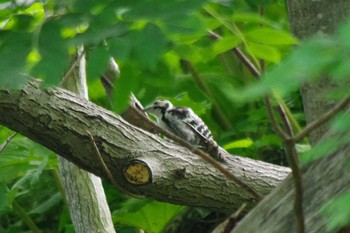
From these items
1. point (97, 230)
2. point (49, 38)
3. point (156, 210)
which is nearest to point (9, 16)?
point (49, 38)

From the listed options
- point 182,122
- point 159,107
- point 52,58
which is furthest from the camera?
point 159,107

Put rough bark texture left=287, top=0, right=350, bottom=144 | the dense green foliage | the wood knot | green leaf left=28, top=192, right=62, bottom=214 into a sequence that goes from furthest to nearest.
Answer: green leaf left=28, top=192, right=62, bottom=214 < the wood knot < rough bark texture left=287, top=0, right=350, bottom=144 < the dense green foliage

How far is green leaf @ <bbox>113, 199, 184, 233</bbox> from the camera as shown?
4039 millimetres

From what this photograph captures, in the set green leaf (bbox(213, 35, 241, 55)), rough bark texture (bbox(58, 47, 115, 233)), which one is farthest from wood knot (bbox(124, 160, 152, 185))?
green leaf (bbox(213, 35, 241, 55))

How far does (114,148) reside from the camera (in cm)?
297

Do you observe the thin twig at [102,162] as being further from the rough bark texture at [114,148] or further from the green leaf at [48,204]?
the green leaf at [48,204]


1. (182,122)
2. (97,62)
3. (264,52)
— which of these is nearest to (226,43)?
(264,52)

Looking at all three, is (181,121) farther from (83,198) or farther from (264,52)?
(264,52)

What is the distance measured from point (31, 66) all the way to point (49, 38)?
0.24 ft

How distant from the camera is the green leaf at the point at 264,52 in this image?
7.05 feet

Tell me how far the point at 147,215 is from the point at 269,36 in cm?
206

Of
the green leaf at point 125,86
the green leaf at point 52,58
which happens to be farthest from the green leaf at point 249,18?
the green leaf at point 52,58

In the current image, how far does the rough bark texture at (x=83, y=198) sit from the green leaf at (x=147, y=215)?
517 mm

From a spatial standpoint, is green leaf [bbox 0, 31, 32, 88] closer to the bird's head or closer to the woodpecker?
the woodpecker
